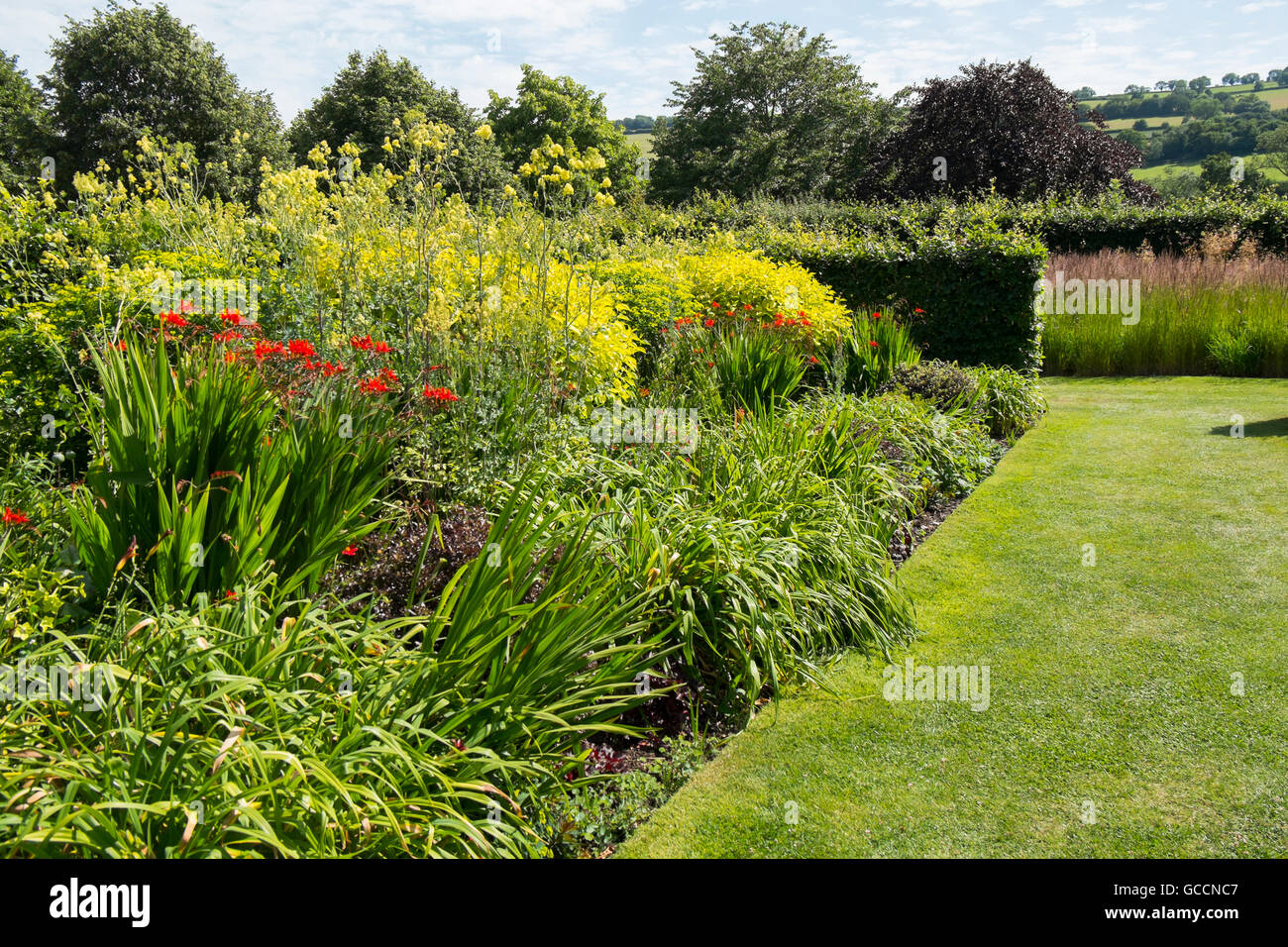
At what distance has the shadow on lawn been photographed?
8234 millimetres

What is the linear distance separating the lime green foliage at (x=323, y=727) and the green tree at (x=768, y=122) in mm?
34445

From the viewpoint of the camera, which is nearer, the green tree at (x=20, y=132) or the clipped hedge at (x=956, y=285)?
the clipped hedge at (x=956, y=285)

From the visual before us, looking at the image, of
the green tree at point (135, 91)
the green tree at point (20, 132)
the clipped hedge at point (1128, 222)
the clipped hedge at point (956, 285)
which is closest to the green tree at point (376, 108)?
the green tree at point (135, 91)

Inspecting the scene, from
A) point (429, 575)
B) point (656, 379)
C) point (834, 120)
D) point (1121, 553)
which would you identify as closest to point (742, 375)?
point (656, 379)

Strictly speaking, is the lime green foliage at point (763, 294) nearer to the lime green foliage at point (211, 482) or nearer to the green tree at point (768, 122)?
the lime green foliage at point (211, 482)

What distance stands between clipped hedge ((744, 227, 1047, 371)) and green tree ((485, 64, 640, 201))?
27850 mm

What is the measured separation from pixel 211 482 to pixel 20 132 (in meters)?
34.1

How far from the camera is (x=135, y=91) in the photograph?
91.7 ft

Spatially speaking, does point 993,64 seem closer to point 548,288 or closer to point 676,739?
point 548,288

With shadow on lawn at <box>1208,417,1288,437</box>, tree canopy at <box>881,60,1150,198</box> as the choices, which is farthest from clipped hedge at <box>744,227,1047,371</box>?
tree canopy at <box>881,60,1150,198</box>

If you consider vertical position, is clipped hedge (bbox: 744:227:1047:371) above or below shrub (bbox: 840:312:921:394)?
above

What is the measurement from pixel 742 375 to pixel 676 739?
13.5ft

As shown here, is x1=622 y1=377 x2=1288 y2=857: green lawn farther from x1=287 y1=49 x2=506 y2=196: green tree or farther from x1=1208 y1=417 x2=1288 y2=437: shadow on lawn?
x1=287 y1=49 x2=506 y2=196: green tree

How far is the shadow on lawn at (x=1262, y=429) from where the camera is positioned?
27.0ft
